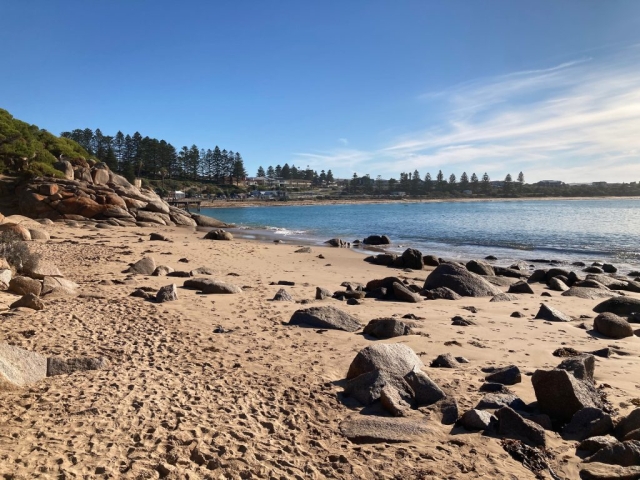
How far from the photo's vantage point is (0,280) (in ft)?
31.6

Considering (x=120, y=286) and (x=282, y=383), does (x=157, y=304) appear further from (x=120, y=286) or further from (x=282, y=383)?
(x=282, y=383)

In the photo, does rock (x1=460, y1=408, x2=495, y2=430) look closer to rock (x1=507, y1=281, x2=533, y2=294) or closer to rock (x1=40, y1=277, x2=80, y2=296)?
rock (x1=40, y1=277, x2=80, y2=296)

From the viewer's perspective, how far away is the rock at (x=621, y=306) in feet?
33.2

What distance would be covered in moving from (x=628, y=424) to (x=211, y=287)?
28.4ft

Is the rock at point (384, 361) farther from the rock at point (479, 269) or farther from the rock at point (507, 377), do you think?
the rock at point (479, 269)

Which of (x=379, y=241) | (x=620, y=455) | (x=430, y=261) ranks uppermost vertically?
(x=620, y=455)

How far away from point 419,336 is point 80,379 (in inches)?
207

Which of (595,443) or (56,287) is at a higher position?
(56,287)

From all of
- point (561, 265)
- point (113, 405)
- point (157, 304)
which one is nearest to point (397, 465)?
point (113, 405)

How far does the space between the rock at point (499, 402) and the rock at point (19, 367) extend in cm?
520

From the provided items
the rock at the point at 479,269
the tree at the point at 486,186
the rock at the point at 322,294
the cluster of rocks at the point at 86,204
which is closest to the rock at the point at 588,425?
the rock at the point at 322,294

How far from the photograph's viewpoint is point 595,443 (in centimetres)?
423

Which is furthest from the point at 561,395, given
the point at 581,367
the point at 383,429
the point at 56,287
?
the point at 56,287

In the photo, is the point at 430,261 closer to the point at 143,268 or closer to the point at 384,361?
the point at 143,268
